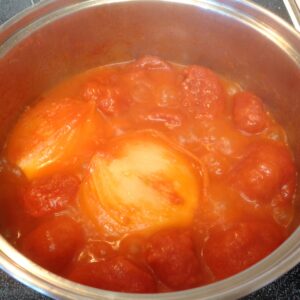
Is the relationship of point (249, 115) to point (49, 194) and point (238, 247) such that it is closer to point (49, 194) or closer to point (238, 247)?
point (238, 247)

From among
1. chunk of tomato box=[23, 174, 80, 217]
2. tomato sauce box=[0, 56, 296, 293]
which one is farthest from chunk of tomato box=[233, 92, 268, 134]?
chunk of tomato box=[23, 174, 80, 217]

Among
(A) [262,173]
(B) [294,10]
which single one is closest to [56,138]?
Result: (A) [262,173]

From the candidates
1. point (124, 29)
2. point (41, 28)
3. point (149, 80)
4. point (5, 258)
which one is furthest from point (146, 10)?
point (5, 258)

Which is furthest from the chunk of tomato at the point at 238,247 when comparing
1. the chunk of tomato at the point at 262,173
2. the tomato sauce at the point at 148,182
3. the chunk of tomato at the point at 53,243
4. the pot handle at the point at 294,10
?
the pot handle at the point at 294,10

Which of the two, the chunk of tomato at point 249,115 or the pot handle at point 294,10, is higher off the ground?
the pot handle at point 294,10

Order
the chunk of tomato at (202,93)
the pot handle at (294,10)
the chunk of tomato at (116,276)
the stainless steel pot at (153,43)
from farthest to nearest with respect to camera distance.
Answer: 1. the pot handle at (294,10)
2. the chunk of tomato at (202,93)
3. the stainless steel pot at (153,43)
4. the chunk of tomato at (116,276)

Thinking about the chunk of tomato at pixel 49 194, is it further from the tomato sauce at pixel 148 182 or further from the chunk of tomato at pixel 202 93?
the chunk of tomato at pixel 202 93

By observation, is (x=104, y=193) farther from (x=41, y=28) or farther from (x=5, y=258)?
(x=41, y=28)

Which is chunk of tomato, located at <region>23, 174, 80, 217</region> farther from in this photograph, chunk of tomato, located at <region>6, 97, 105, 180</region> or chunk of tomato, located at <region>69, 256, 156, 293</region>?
chunk of tomato, located at <region>69, 256, 156, 293</region>
